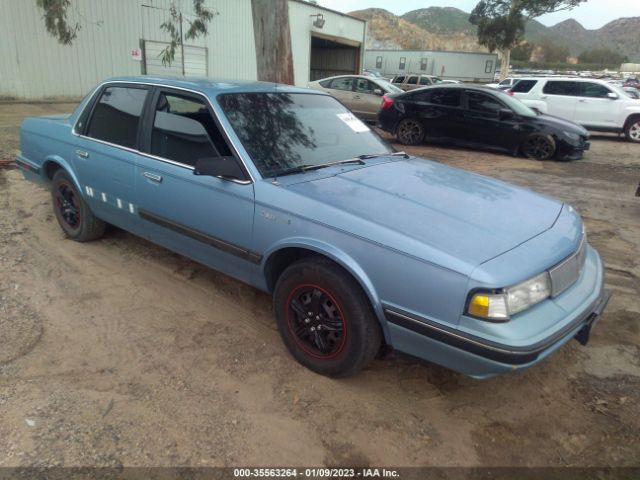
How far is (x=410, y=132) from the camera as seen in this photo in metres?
11.6

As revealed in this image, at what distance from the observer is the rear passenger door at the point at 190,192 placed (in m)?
3.15

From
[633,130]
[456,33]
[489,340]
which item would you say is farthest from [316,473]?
[456,33]

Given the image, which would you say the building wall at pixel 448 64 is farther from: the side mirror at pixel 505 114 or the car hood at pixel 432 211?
the car hood at pixel 432 211

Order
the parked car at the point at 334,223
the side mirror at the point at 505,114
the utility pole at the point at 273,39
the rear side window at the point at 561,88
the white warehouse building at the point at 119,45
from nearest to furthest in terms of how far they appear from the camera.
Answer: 1. the parked car at the point at 334,223
2. the utility pole at the point at 273,39
3. the side mirror at the point at 505,114
4. the rear side window at the point at 561,88
5. the white warehouse building at the point at 119,45

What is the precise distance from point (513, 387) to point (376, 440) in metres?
1.02

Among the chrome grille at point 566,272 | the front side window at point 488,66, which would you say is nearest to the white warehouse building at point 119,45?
the chrome grille at point 566,272

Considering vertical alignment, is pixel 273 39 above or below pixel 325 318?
above

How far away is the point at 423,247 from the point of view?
2.40 metres

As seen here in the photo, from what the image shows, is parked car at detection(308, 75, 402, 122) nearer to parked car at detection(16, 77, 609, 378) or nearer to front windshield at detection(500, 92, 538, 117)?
front windshield at detection(500, 92, 538, 117)

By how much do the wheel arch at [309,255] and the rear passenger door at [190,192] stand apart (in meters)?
0.14

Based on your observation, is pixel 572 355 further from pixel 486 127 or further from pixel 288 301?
pixel 486 127

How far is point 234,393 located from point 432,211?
5.05 ft

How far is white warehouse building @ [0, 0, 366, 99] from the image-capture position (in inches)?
594

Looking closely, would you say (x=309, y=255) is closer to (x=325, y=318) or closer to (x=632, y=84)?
(x=325, y=318)
